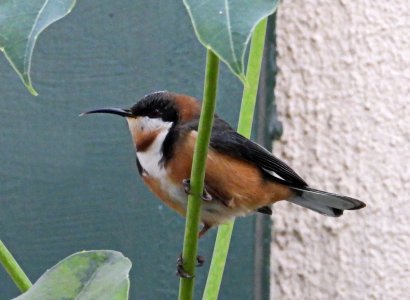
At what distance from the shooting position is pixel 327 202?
140 cm

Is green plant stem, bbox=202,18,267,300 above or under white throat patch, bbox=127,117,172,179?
above

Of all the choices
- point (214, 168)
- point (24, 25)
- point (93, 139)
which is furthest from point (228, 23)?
point (93, 139)

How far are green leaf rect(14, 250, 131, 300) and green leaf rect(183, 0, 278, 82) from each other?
25cm

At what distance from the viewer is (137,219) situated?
5.52 feet

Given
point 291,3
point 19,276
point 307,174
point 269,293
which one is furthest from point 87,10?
point 19,276

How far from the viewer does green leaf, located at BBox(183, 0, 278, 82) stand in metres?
0.47

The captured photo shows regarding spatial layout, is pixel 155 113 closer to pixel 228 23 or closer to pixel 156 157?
pixel 156 157

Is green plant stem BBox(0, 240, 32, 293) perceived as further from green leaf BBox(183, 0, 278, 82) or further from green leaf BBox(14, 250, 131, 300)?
green leaf BBox(183, 0, 278, 82)

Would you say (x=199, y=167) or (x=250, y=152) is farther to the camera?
(x=250, y=152)

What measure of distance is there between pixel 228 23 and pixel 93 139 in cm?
121

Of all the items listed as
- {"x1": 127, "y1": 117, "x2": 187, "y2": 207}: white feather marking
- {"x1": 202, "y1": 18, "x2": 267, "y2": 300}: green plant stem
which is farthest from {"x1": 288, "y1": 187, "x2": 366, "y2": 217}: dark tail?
{"x1": 202, "y1": 18, "x2": 267, "y2": 300}: green plant stem

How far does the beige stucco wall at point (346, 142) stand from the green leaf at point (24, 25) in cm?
114

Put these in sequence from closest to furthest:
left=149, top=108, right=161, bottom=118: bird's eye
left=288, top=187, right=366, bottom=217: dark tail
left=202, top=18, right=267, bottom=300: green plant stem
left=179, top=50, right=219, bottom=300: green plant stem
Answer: left=179, top=50, right=219, bottom=300: green plant stem, left=202, top=18, right=267, bottom=300: green plant stem, left=288, top=187, right=366, bottom=217: dark tail, left=149, top=108, right=161, bottom=118: bird's eye

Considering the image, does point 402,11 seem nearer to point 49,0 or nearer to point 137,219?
point 137,219
